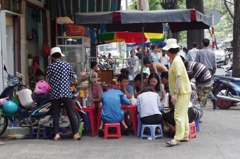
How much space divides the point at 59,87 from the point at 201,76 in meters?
3.41

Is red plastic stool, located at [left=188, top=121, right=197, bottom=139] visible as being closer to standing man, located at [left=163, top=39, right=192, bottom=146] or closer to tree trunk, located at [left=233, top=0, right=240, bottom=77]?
standing man, located at [left=163, top=39, right=192, bottom=146]

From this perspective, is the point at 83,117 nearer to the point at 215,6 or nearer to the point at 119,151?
the point at 119,151

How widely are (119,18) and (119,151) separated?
2.37 meters

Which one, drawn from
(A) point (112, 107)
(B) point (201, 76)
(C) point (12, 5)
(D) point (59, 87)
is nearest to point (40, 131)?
(D) point (59, 87)

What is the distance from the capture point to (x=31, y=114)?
8195mm

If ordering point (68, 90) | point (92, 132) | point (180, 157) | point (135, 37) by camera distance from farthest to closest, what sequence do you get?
point (135, 37) → point (92, 132) → point (68, 90) → point (180, 157)

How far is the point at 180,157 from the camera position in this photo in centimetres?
684

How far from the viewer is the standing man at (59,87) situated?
7.89 metres

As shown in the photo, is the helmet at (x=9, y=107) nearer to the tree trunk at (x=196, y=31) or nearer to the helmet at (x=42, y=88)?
the helmet at (x=42, y=88)

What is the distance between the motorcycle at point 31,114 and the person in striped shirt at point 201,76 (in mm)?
2694

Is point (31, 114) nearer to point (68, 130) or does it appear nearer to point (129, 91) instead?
point (68, 130)

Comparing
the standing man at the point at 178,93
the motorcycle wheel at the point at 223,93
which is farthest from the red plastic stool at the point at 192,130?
the motorcycle wheel at the point at 223,93

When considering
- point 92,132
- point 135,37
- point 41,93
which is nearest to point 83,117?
point 92,132

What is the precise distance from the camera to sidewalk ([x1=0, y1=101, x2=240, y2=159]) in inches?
275
